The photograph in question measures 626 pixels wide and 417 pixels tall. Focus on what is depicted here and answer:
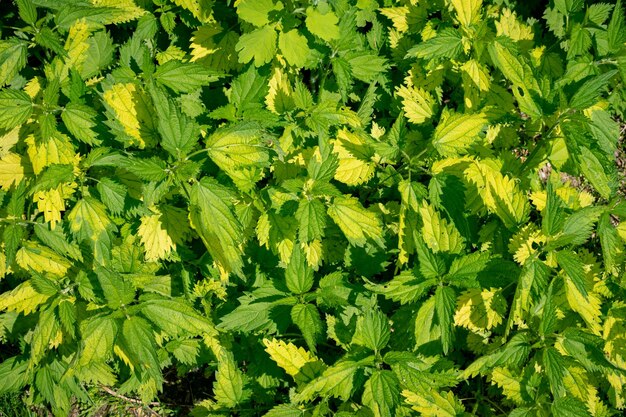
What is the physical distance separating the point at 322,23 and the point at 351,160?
0.66m

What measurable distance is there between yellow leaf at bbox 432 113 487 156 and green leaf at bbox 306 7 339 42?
652 millimetres

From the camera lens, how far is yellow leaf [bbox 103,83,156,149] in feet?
7.26

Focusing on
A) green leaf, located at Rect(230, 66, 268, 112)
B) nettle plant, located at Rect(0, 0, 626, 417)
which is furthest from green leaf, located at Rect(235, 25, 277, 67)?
green leaf, located at Rect(230, 66, 268, 112)

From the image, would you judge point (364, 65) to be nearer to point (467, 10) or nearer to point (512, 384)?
point (467, 10)

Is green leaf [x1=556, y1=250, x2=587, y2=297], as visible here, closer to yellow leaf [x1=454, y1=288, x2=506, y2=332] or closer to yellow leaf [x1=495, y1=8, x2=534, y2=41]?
yellow leaf [x1=454, y1=288, x2=506, y2=332]

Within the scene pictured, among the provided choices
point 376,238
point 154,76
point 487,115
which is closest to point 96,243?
point 154,76

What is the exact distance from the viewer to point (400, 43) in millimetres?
2914

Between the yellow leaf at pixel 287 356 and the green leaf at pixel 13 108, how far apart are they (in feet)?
4.59

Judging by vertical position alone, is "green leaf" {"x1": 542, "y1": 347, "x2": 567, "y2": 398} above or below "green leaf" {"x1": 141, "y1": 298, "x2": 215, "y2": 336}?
below

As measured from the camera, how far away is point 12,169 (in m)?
2.34

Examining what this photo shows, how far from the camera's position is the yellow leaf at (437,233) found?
7.63 ft

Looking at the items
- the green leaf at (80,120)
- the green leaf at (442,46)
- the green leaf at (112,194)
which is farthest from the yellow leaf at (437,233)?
the green leaf at (80,120)

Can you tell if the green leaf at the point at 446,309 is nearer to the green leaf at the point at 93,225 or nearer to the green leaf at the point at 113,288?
the green leaf at the point at 113,288

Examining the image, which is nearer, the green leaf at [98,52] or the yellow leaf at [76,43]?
the yellow leaf at [76,43]
